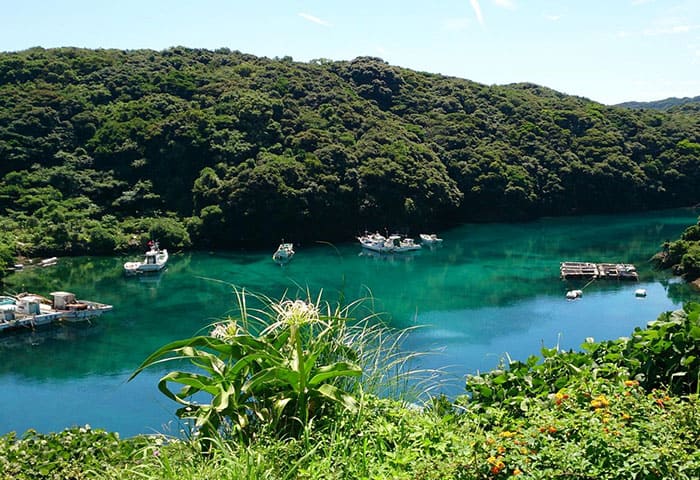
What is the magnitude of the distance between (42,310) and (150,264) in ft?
23.1

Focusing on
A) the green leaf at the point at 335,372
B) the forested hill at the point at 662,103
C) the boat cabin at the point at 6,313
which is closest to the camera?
the green leaf at the point at 335,372

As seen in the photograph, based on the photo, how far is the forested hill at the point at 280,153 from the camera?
32781 mm

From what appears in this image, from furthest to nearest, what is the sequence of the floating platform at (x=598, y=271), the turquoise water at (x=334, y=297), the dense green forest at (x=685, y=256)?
the floating platform at (x=598, y=271), the dense green forest at (x=685, y=256), the turquoise water at (x=334, y=297)

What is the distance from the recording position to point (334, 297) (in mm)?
22641

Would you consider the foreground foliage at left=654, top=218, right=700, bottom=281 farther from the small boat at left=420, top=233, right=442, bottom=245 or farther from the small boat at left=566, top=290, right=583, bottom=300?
the small boat at left=420, top=233, right=442, bottom=245

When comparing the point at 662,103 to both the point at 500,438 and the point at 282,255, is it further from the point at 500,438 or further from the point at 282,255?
the point at 500,438

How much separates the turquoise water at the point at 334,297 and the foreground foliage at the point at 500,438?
22.0 feet

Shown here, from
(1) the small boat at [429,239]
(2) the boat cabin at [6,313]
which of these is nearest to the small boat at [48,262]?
(2) the boat cabin at [6,313]

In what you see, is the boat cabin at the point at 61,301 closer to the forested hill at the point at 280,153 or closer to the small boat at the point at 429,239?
the forested hill at the point at 280,153

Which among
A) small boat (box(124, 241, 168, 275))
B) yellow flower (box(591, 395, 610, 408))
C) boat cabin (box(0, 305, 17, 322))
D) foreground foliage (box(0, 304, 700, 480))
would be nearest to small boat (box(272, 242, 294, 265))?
small boat (box(124, 241, 168, 275))

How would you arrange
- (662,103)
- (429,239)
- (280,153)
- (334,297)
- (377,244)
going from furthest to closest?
(662,103) → (280,153) → (429,239) → (377,244) → (334,297)

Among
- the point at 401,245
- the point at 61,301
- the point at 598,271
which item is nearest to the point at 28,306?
the point at 61,301

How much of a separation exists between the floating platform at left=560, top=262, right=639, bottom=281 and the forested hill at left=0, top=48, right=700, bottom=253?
36.0 feet

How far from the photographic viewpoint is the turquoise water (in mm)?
15102
